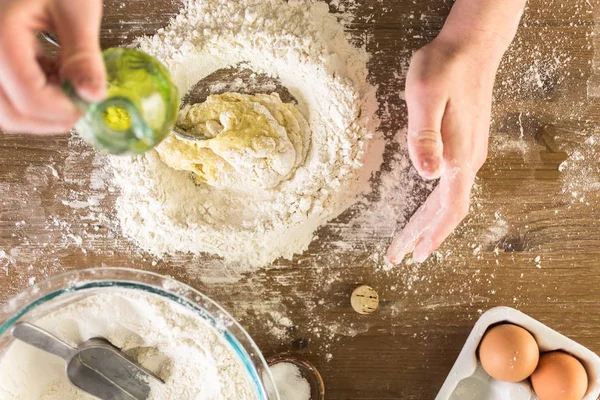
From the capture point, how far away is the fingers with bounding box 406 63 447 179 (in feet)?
2.46

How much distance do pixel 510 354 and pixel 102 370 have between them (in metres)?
0.72

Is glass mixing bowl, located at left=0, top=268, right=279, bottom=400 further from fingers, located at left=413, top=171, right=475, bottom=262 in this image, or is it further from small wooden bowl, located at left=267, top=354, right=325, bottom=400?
fingers, located at left=413, top=171, right=475, bottom=262

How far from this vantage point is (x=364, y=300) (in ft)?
3.01

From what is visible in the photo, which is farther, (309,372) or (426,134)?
(309,372)

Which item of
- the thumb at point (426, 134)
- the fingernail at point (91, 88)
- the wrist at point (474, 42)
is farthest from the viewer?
the wrist at point (474, 42)

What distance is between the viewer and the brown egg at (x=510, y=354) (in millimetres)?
840

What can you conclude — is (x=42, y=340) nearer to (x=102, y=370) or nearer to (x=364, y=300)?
(x=102, y=370)

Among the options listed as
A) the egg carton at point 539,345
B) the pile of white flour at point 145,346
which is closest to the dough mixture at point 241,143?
the pile of white flour at point 145,346

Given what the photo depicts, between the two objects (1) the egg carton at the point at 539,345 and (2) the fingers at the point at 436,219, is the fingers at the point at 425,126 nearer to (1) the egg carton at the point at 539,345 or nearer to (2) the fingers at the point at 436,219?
(2) the fingers at the point at 436,219

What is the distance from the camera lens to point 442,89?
0.81 metres

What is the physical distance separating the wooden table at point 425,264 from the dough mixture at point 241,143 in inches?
6.1

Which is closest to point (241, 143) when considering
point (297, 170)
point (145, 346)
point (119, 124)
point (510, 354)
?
point (297, 170)

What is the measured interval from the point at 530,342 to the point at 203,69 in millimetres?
783

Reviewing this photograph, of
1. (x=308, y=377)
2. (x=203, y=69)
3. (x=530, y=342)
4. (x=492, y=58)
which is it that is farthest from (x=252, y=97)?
(x=530, y=342)
